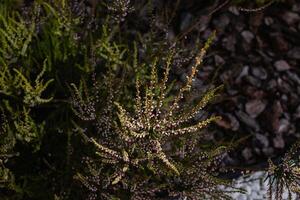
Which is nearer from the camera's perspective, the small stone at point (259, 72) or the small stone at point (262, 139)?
the small stone at point (262, 139)

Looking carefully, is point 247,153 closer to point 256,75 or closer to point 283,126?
point 283,126

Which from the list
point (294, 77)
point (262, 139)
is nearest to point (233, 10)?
point (294, 77)

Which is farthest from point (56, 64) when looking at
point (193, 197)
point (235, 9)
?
point (235, 9)

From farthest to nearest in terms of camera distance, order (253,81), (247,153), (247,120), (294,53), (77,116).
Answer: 1. (294,53)
2. (253,81)
3. (247,120)
4. (247,153)
5. (77,116)

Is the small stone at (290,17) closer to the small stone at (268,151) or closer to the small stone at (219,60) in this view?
the small stone at (219,60)

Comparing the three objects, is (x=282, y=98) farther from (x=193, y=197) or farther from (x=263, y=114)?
(x=193, y=197)

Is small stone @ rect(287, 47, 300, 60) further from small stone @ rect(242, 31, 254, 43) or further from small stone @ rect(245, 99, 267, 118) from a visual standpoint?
small stone @ rect(245, 99, 267, 118)

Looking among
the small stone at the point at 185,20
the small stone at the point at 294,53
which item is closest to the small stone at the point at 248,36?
the small stone at the point at 294,53
